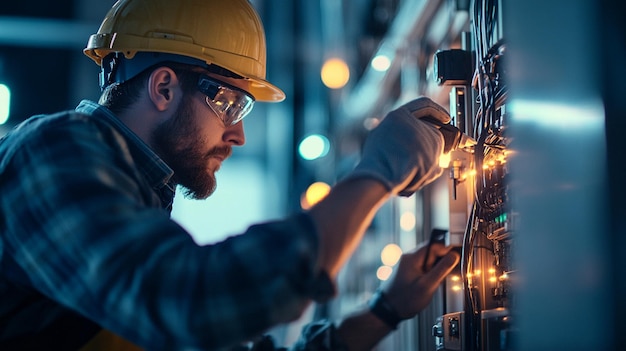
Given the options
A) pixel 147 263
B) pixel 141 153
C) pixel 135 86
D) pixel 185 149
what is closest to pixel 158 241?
pixel 147 263

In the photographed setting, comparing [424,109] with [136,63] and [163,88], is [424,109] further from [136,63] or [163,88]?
[136,63]

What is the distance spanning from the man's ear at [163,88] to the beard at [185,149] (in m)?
0.03

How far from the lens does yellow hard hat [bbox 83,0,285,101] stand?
75.7 inches

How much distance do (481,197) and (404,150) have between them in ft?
1.29

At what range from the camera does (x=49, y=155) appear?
132 cm

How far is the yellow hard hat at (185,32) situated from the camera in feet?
6.31

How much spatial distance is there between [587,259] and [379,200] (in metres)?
0.39

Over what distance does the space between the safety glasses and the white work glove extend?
489 millimetres

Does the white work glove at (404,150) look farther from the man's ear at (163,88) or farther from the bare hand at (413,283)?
the man's ear at (163,88)

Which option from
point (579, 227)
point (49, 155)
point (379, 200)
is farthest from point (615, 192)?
point (49, 155)

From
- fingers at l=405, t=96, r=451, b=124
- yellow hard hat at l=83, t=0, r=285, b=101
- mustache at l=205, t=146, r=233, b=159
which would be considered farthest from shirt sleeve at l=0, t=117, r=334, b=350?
yellow hard hat at l=83, t=0, r=285, b=101

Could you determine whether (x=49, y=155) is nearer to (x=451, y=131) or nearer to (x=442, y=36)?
(x=451, y=131)

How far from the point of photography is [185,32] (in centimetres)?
195

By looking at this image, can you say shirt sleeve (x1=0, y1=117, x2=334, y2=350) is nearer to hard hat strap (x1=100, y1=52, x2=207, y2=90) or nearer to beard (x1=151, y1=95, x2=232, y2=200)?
beard (x1=151, y1=95, x2=232, y2=200)
